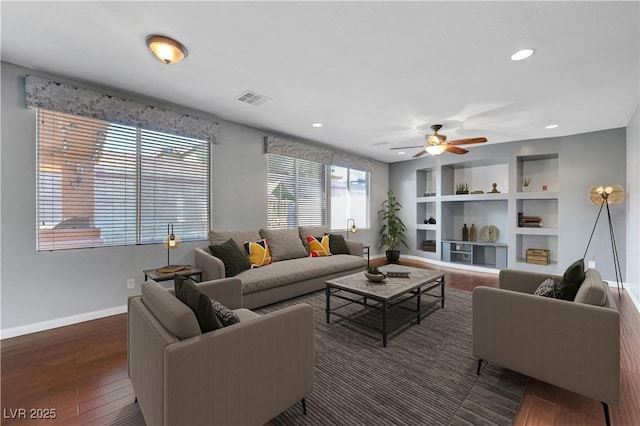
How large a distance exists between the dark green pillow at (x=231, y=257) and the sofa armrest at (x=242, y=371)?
2.02 meters

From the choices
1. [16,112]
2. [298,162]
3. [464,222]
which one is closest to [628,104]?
[464,222]

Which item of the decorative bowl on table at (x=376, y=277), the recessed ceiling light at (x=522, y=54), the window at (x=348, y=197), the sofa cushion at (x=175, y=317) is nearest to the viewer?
the sofa cushion at (x=175, y=317)

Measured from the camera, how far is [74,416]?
164 centimetres

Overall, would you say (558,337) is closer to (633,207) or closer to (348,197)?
(633,207)

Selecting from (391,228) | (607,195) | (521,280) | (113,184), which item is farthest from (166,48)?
(607,195)

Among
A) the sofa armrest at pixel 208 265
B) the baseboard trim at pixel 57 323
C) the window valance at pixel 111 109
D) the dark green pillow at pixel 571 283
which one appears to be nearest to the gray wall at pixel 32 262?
the baseboard trim at pixel 57 323

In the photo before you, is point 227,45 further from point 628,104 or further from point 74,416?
point 628,104

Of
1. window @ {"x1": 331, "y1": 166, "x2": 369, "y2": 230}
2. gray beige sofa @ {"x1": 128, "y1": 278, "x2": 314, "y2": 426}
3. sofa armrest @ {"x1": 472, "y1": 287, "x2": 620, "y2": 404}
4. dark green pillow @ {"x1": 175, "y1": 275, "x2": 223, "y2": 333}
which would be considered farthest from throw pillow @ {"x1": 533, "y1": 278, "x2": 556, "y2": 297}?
window @ {"x1": 331, "y1": 166, "x2": 369, "y2": 230}

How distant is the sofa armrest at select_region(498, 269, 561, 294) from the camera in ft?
8.03

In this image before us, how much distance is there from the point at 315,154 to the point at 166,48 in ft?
11.0

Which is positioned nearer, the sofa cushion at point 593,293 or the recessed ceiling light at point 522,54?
the sofa cushion at point 593,293

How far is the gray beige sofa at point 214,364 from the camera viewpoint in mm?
1136

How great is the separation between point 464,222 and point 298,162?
417 centimetres

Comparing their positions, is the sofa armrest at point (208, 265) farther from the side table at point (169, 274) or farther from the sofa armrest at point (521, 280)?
the sofa armrest at point (521, 280)
